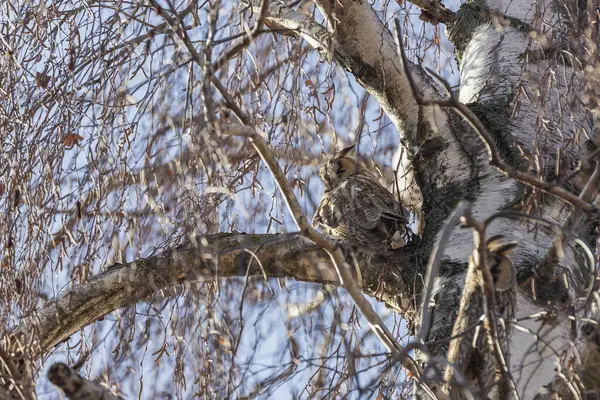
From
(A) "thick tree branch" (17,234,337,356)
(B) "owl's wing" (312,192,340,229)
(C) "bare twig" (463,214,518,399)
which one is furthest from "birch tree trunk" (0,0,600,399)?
(B) "owl's wing" (312,192,340,229)

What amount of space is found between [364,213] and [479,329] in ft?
5.66

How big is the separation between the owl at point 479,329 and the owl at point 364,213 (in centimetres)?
107

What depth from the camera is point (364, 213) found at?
3348 mm

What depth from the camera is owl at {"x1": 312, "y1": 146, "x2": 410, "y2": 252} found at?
321 cm

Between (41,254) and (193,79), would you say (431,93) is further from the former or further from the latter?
(41,254)

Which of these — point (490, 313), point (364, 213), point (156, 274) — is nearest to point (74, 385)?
point (490, 313)

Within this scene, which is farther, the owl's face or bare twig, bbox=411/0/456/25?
the owl's face

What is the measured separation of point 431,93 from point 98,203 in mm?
1122

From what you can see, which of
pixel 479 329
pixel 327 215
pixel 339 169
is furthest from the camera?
pixel 339 169

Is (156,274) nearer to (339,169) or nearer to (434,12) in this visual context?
(434,12)

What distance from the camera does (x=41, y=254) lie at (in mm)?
2350

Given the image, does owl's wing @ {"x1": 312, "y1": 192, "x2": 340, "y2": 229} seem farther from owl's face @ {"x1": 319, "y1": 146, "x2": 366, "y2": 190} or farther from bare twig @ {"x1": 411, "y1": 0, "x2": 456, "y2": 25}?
bare twig @ {"x1": 411, "y1": 0, "x2": 456, "y2": 25}

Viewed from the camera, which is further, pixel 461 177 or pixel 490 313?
pixel 461 177

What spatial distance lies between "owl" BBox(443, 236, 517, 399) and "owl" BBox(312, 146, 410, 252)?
1.07m
